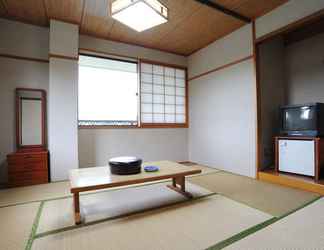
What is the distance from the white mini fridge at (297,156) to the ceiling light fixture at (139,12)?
2.60m

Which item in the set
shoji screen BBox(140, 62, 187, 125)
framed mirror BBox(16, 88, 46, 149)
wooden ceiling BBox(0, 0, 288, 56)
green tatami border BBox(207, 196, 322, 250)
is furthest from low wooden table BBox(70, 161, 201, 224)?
wooden ceiling BBox(0, 0, 288, 56)

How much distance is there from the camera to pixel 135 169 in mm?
1983

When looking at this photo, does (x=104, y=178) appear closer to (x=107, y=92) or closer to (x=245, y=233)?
(x=245, y=233)

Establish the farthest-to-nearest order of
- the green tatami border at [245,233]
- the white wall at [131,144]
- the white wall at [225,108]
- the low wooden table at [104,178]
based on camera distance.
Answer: the white wall at [131,144], the white wall at [225,108], the low wooden table at [104,178], the green tatami border at [245,233]

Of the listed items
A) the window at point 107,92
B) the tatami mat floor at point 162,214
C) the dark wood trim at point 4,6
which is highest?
the dark wood trim at point 4,6

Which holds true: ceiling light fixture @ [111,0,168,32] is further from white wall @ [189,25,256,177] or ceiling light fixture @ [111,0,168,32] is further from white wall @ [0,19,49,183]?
white wall @ [0,19,49,183]

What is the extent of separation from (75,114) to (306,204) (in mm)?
3510

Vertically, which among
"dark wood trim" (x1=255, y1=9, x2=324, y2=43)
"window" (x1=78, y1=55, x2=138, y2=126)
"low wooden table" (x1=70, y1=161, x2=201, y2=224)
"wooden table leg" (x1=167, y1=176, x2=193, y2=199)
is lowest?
"wooden table leg" (x1=167, y1=176, x2=193, y2=199)

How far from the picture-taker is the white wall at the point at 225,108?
10.2 feet

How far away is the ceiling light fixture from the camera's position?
1.83 meters

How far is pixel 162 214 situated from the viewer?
1.79 m

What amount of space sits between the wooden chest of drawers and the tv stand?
382 cm

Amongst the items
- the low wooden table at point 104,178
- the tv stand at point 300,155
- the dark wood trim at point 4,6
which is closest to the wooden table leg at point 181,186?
the low wooden table at point 104,178

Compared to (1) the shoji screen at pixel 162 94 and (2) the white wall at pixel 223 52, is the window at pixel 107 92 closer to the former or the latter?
(1) the shoji screen at pixel 162 94
